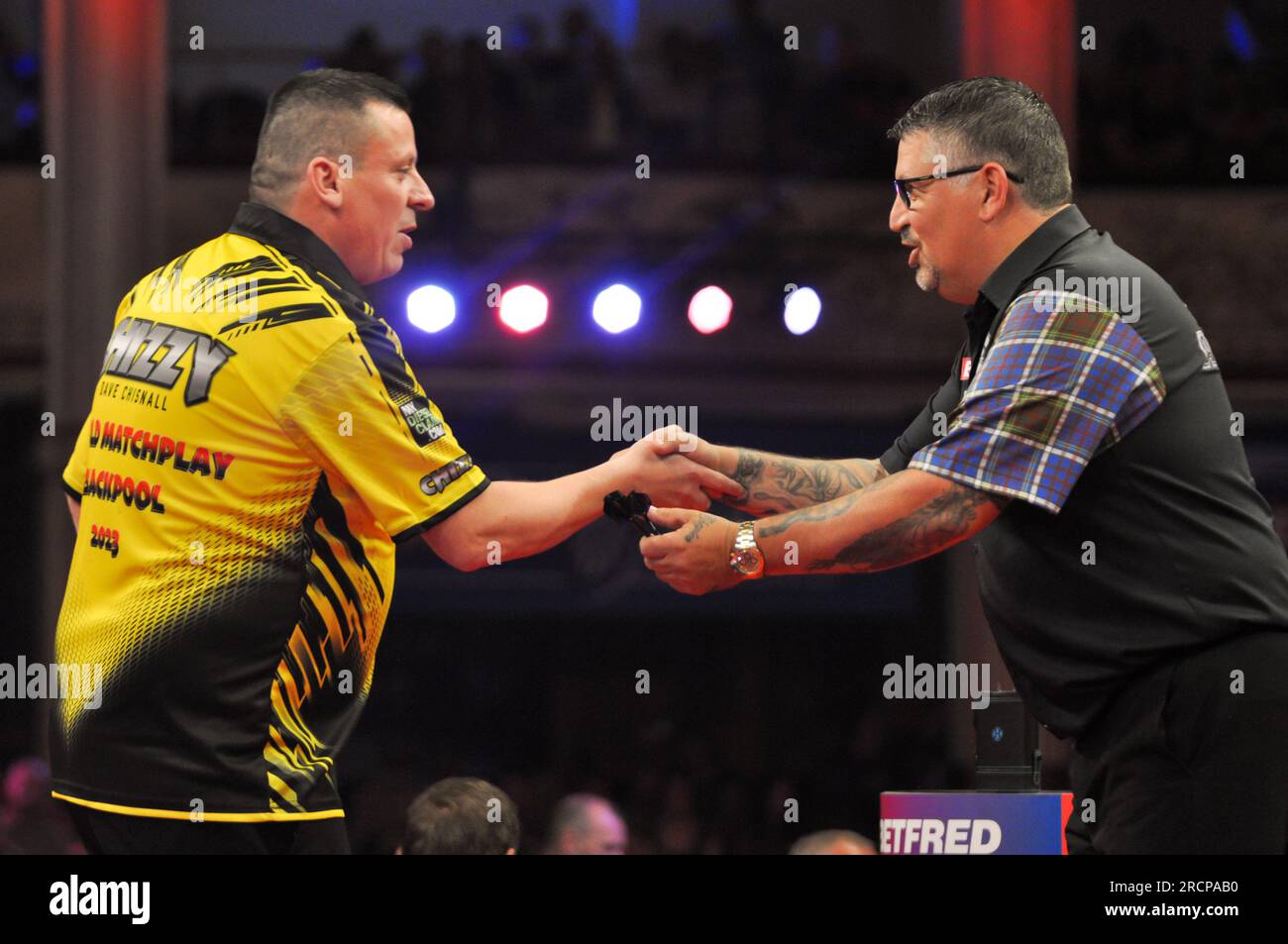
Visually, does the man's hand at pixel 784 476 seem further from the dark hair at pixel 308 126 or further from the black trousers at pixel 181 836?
the black trousers at pixel 181 836

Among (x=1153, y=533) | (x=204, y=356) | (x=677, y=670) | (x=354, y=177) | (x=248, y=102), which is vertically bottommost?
(x=677, y=670)

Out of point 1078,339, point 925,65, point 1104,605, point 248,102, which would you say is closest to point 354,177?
point 1078,339

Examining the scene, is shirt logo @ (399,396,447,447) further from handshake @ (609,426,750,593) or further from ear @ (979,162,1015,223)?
ear @ (979,162,1015,223)

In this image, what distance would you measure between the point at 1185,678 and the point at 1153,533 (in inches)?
10.2

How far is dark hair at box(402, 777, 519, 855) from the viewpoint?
398 cm

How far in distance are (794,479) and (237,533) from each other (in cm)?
149

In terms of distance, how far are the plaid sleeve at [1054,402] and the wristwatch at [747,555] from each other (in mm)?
463

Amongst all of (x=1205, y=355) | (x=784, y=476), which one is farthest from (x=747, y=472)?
(x=1205, y=355)

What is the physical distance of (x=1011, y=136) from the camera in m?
3.12

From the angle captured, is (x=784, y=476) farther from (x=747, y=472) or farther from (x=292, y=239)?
(x=292, y=239)

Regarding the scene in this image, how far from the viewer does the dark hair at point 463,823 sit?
13.1ft

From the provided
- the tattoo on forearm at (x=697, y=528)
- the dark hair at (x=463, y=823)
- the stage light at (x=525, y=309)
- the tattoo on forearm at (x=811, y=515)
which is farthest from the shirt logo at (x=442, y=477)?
the stage light at (x=525, y=309)
